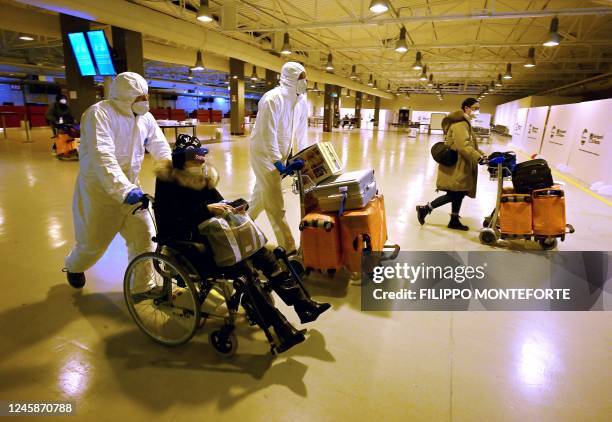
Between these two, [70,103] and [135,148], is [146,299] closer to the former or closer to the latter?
[135,148]

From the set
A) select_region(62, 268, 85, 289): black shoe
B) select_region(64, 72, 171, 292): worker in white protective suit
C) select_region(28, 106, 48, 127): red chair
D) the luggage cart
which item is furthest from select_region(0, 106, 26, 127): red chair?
the luggage cart

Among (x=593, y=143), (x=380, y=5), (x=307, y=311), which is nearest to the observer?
(x=307, y=311)

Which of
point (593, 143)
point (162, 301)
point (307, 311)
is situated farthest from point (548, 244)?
point (593, 143)

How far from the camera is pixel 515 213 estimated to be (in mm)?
3291

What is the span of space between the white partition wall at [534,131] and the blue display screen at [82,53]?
12.0 m

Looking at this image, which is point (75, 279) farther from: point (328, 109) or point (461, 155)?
point (328, 109)

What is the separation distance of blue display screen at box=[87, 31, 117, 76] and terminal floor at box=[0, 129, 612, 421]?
5.76 metres

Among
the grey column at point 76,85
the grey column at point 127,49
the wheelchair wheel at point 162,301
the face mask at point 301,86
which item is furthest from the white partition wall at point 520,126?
the wheelchair wheel at point 162,301

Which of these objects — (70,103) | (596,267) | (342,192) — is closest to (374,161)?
(596,267)

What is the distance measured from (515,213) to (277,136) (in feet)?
7.53

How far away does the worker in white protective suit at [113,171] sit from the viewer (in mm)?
2020

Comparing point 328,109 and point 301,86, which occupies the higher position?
point 328,109

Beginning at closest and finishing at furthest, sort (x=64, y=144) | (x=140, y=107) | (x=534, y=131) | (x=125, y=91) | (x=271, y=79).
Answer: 1. (x=125, y=91)
2. (x=140, y=107)
3. (x=64, y=144)
4. (x=534, y=131)
5. (x=271, y=79)

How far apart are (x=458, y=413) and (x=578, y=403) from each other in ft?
1.89
